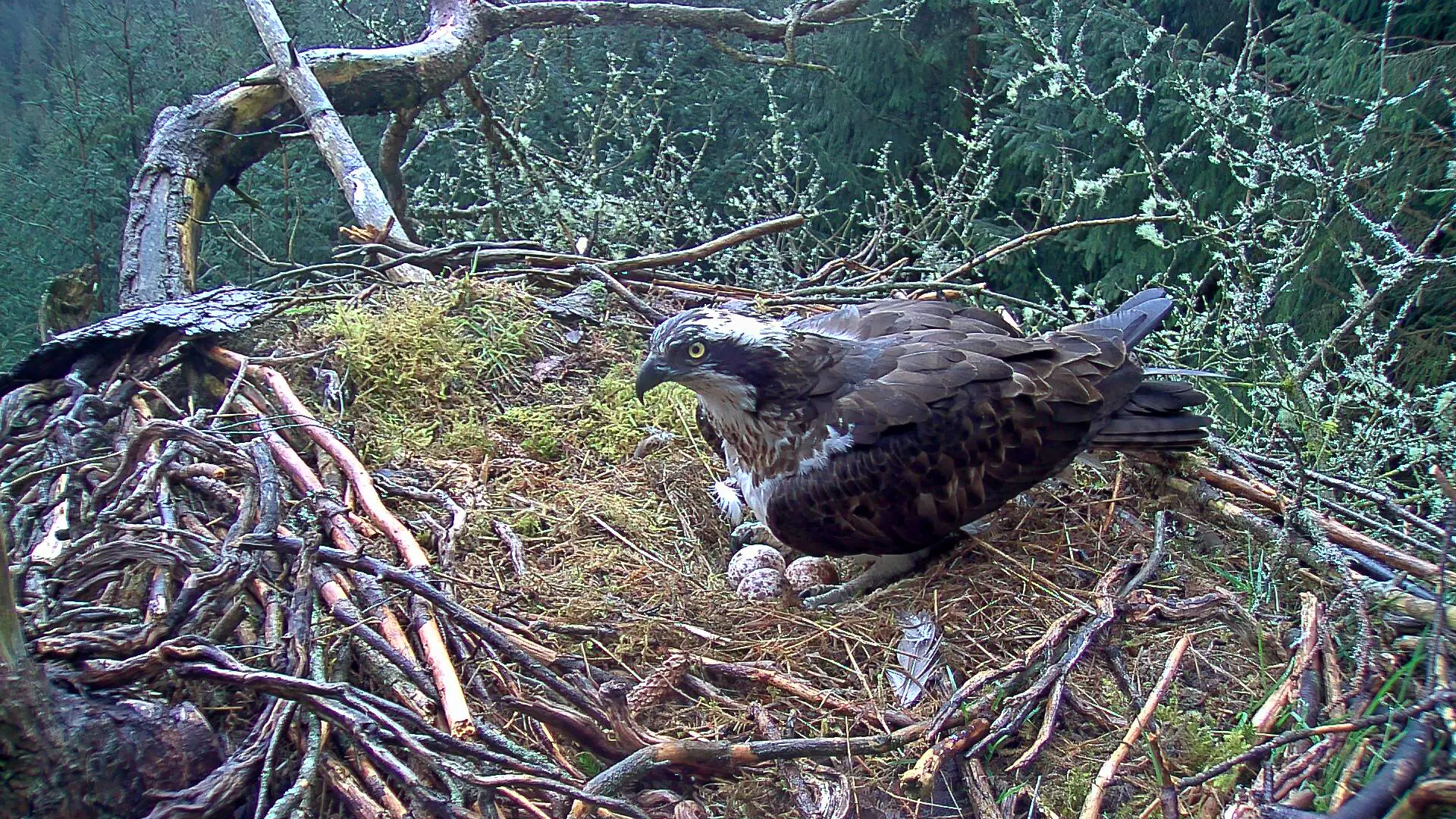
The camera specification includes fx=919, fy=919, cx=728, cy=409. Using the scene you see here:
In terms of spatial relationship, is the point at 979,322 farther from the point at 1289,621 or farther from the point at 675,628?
the point at 675,628

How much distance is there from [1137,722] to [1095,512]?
114cm

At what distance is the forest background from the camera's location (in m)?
4.41

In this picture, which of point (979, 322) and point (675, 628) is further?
point (979, 322)

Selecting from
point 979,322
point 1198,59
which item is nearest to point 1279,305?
point 1198,59

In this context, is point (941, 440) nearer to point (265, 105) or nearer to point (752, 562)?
point (752, 562)

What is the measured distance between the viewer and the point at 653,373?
8.75ft

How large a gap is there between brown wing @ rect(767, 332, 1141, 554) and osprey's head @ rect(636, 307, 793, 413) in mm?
227

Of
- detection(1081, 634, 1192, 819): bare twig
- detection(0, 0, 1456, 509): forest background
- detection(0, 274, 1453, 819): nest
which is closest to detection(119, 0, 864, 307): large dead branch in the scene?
detection(0, 0, 1456, 509): forest background

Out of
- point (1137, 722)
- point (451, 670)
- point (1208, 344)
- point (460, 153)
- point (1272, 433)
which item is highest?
point (460, 153)

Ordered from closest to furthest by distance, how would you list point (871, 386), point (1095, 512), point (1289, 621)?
1. point (1289, 621)
2. point (871, 386)
3. point (1095, 512)

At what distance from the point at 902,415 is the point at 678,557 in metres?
0.81

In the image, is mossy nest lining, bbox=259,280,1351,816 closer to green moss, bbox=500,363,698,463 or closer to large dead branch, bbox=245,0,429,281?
green moss, bbox=500,363,698,463

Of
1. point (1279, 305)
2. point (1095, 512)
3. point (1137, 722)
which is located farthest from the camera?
point (1279, 305)

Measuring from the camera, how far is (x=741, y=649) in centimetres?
232
